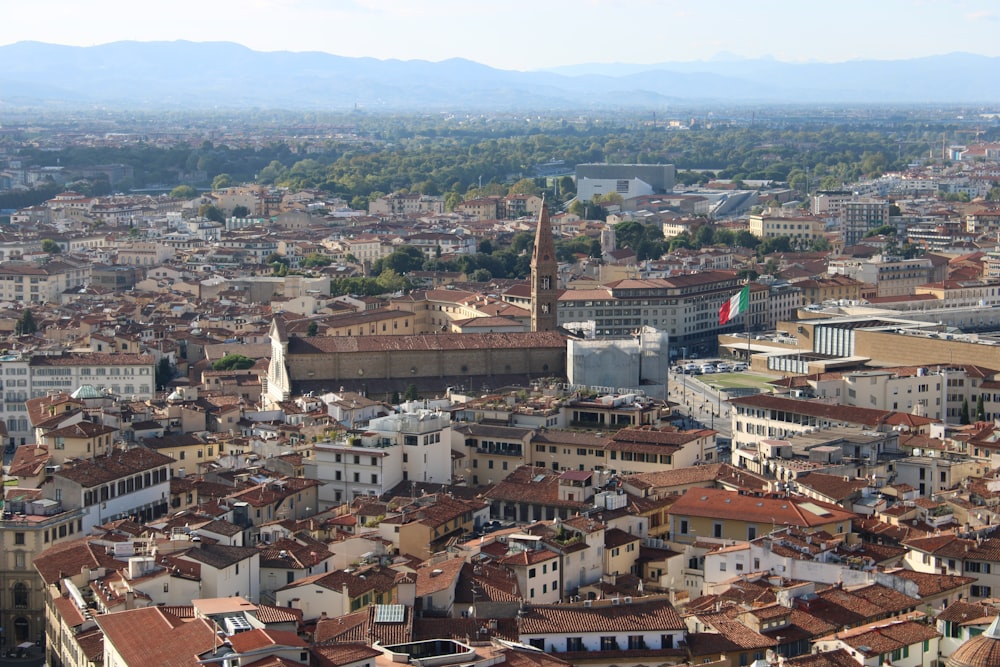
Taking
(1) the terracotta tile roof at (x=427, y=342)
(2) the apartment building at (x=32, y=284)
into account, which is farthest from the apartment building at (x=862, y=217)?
(1) the terracotta tile roof at (x=427, y=342)

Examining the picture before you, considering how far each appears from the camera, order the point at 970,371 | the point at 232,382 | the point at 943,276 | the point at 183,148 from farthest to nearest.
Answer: the point at 183,148, the point at 943,276, the point at 232,382, the point at 970,371

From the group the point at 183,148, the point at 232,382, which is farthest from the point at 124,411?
the point at 183,148

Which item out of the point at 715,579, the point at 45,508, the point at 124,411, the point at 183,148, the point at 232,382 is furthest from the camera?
the point at 183,148

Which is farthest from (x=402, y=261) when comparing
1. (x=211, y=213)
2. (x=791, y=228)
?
(x=211, y=213)

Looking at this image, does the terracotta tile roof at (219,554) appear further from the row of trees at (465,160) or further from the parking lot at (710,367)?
the row of trees at (465,160)

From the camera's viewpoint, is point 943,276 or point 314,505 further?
point 943,276

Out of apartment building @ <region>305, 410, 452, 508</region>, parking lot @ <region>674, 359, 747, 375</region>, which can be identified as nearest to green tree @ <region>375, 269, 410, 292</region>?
parking lot @ <region>674, 359, 747, 375</region>

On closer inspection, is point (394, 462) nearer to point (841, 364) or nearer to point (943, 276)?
point (841, 364)
